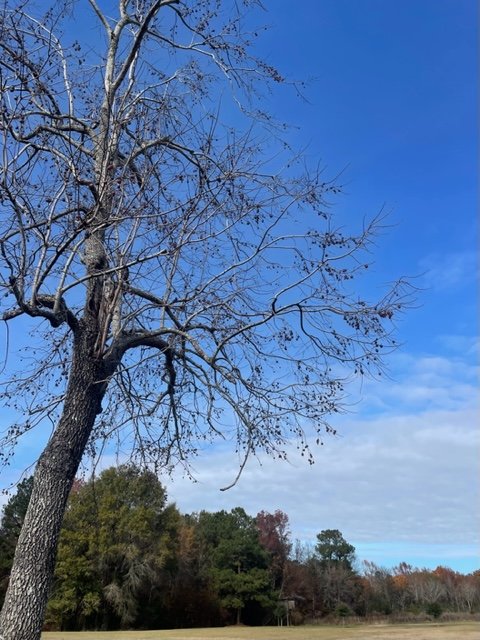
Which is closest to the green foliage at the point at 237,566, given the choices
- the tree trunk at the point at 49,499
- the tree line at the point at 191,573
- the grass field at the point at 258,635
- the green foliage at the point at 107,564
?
the tree line at the point at 191,573

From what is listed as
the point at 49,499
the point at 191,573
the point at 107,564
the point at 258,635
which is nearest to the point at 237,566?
the point at 191,573

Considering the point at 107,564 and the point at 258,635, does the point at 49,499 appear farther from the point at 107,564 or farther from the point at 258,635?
the point at 107,564


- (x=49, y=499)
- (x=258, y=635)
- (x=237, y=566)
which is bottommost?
(x=49, y=499)

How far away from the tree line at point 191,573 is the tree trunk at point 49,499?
384 cm

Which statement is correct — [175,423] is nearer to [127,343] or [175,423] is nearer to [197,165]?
[127,343]

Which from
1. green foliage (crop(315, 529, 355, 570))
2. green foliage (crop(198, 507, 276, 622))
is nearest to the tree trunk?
green foliage (crop(198, 507, 276, 622))

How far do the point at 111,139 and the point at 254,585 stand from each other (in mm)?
56640

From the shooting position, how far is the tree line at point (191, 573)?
41250mm

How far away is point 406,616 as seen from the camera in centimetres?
7656

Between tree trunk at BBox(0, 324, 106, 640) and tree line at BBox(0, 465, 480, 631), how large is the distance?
3836mm

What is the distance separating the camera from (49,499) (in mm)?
4738

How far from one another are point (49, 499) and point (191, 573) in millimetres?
53830

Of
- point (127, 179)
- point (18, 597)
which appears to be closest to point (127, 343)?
point (127, 179)

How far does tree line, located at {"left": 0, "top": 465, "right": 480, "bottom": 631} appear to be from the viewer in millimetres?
41250
